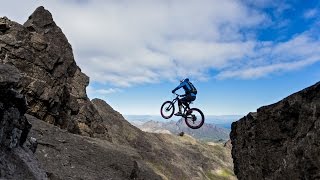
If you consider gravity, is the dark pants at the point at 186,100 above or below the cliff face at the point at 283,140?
above

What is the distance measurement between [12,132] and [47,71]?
33.4 meters

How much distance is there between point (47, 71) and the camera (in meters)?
48.3

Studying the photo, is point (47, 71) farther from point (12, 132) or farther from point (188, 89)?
point (12, 132)

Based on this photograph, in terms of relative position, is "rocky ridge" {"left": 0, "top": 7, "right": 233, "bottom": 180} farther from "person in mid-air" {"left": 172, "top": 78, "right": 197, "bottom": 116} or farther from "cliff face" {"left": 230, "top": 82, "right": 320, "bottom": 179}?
"cliff face" {"left": 230, "top": 82, "right": 320, "bottom": 179}

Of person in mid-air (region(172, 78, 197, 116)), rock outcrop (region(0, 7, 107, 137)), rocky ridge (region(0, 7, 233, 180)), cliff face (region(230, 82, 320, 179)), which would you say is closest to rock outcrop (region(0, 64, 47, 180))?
rocky ridge (region(0, 7, 233, 180))

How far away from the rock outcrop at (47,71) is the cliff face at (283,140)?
24913 millimetres

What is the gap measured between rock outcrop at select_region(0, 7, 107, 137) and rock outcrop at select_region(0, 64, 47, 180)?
1001 inches

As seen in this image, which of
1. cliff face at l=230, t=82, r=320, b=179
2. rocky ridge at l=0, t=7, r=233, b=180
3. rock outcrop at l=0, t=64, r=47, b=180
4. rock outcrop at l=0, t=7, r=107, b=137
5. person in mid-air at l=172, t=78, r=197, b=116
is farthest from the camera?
rock outcrop at l=0, t=7, r=107, b=137

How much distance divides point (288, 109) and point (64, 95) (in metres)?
35.1

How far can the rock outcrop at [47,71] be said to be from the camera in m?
44.9

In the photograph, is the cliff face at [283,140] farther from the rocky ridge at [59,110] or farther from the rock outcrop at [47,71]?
the rock outcrop at [47,71]

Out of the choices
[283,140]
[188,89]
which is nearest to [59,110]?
[188,89]

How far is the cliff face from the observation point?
806 inches

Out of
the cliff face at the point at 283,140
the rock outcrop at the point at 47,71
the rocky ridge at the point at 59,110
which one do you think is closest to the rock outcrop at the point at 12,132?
the rocky ridge at the point at 59,110
